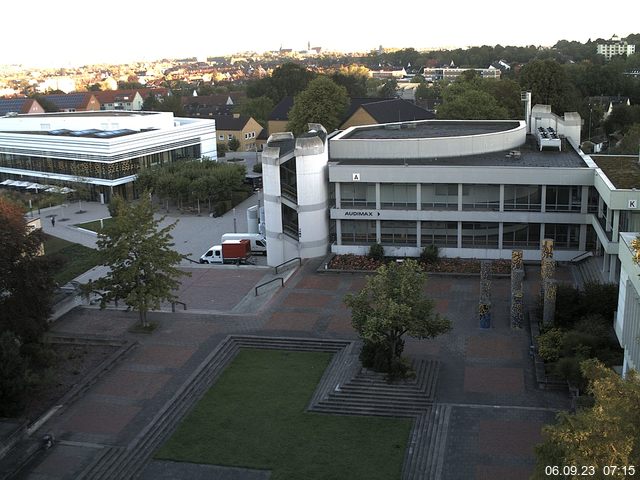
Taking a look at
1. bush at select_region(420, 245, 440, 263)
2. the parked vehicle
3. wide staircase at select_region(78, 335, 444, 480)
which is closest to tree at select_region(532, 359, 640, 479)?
wide staircase at select_region(78, 335, 444, 480)

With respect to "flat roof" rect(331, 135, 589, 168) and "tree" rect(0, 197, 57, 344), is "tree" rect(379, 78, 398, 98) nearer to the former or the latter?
"flat roof" rect(331, 135, 589, 168)

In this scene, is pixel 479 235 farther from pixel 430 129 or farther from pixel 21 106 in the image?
pixel 21 106

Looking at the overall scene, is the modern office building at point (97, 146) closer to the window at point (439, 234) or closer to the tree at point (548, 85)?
the window at point (439, 234)

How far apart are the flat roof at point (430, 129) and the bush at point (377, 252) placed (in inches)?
337

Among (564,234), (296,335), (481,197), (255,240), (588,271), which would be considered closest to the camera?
(296,335)

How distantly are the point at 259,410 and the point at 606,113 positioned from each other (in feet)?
306

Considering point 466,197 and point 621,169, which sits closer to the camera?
point 621,169

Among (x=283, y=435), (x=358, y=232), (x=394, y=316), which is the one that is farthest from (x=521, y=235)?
(x=283, y=435)

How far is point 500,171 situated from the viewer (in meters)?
36.5

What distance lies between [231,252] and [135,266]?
12.2m

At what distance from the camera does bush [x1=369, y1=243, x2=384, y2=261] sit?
3819cm

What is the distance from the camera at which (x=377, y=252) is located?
38.2 m

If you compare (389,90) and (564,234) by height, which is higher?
(389,90)

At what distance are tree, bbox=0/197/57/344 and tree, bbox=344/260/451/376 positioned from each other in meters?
10.9
